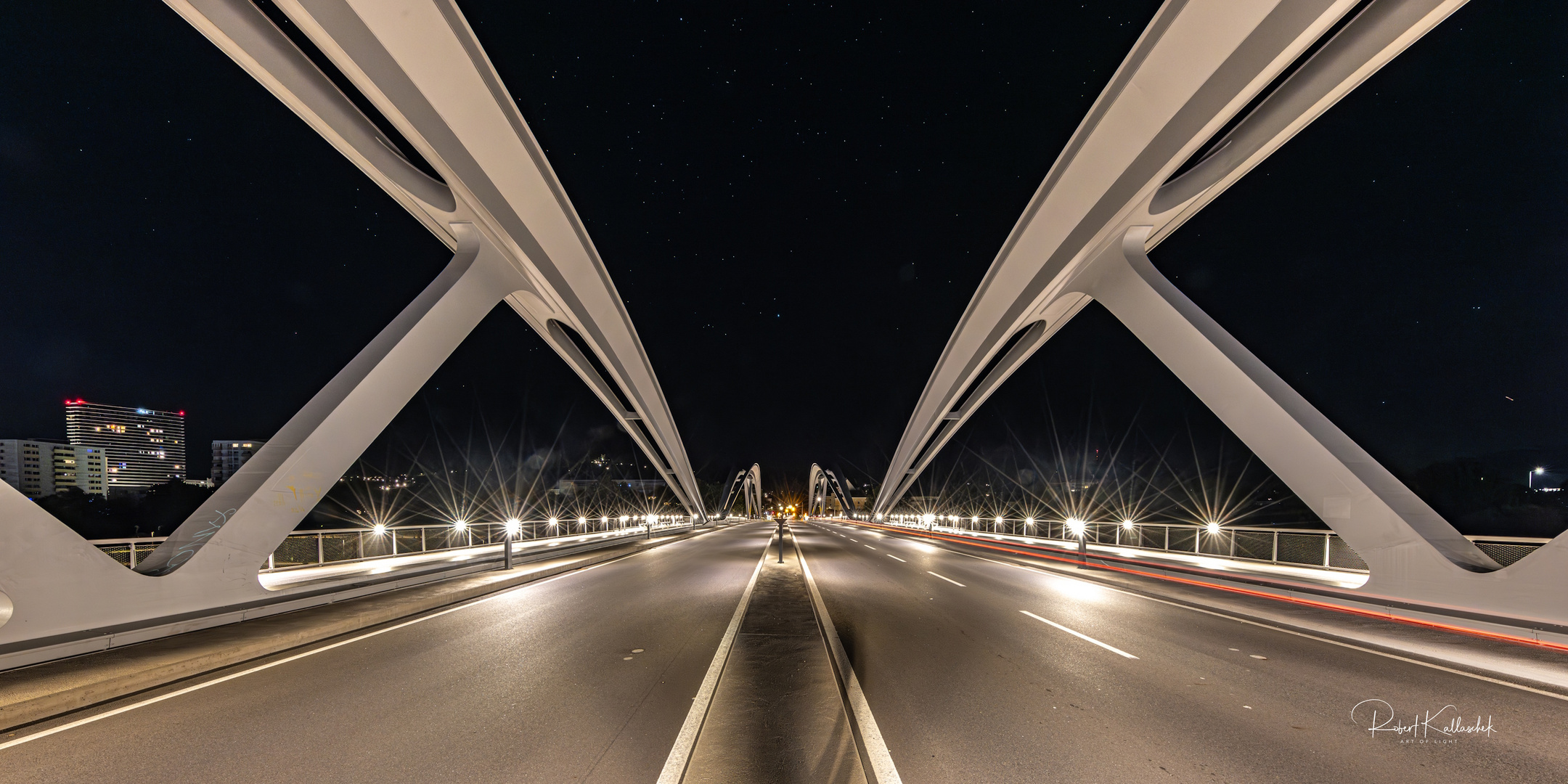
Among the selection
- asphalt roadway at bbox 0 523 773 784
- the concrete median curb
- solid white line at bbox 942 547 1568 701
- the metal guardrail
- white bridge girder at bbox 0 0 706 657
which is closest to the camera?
asphalt roadway at bbox 0 523 773 784

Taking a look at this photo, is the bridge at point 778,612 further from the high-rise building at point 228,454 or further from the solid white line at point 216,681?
the high-rise building at point 228,454

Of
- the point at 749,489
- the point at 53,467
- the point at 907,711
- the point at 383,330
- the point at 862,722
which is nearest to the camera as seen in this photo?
the point at 862,722

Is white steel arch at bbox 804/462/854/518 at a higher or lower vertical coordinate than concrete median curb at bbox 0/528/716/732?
lower

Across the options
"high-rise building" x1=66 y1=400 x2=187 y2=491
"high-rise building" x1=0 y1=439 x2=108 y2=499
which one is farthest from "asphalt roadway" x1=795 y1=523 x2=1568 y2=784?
"high-rise building" x1=66 y1=400 x2=187 y2=491

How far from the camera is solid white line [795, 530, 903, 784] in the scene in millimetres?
3955

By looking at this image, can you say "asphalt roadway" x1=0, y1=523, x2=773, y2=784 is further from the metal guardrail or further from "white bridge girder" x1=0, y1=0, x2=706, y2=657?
the metal guardrail

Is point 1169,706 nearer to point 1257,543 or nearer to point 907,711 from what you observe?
point 907,711

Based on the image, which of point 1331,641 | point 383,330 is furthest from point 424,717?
point 1331,641

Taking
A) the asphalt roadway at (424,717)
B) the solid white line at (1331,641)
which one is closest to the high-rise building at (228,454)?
the asphalt roadway at (424,717)

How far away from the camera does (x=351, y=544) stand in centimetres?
→ 1836

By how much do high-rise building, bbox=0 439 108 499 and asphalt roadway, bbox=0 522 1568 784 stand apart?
4133 cm

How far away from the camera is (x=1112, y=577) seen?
49.9 feet

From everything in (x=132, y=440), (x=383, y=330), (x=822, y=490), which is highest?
(x=383, y=330)

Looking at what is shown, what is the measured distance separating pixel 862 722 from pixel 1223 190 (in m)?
15.9
